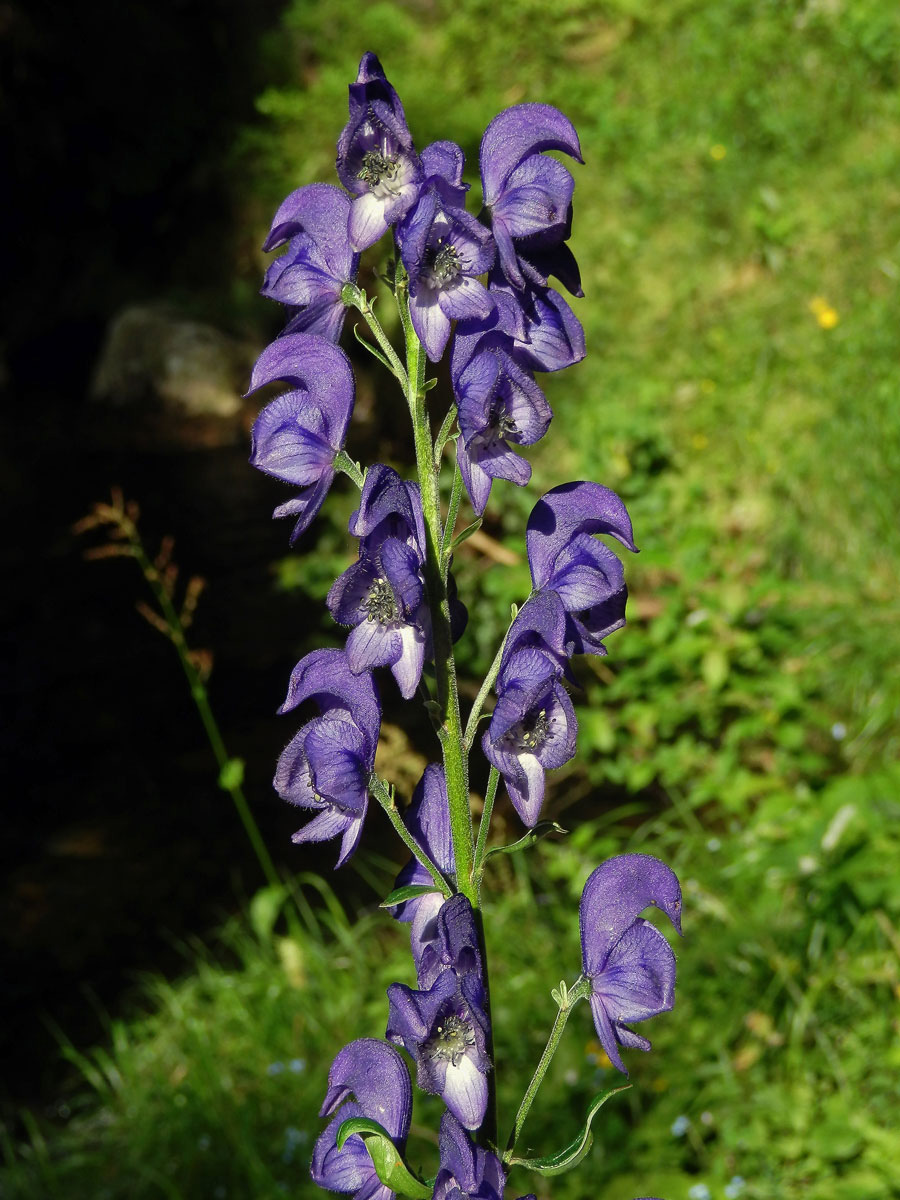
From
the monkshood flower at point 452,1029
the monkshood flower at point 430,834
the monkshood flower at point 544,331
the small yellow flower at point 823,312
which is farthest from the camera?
the small yellow flower at point 823,312

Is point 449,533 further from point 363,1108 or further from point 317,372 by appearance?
point 363,1108

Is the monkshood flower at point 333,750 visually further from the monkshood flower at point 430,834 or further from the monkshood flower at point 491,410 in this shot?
the monkshood flower at point 491,410

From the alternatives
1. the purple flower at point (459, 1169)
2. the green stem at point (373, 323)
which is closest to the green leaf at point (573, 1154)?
the purple flower at point (459, 1169)

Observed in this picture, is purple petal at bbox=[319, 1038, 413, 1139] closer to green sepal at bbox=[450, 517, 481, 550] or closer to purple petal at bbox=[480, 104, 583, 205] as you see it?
green sepal at bbox=[450, 517, 481, 550]

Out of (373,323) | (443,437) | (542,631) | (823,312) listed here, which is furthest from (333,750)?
(823,312)

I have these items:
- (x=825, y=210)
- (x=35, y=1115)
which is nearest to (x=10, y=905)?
(x=35, y=1115)

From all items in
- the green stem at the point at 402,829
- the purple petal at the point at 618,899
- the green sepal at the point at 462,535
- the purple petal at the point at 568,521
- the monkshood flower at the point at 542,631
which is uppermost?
the green sepal at the point at 462,535
